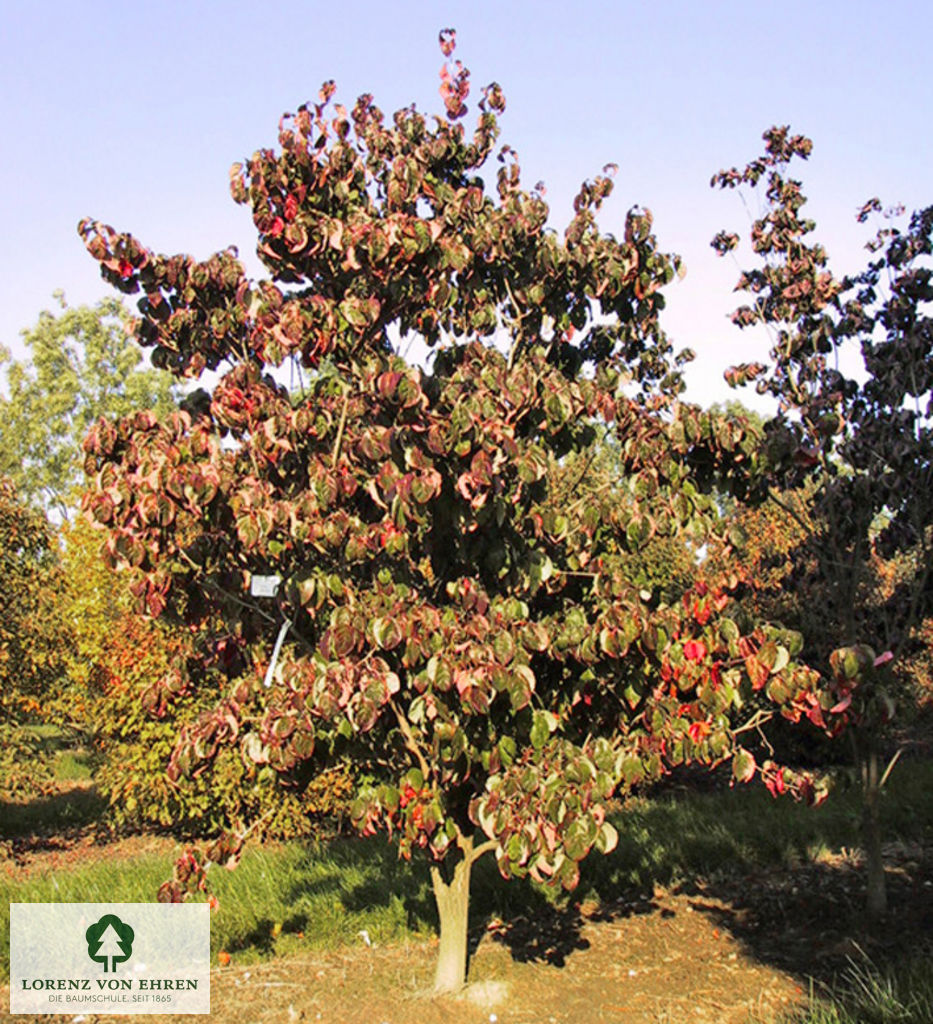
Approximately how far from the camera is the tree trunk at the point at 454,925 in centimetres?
514

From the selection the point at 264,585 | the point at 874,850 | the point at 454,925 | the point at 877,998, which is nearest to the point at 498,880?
the point at 454,925

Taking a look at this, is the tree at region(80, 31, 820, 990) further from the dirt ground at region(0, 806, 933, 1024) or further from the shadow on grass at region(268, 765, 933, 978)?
the shadow on grass at region(268, 765, 933, 978)

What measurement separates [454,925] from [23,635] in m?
7.81

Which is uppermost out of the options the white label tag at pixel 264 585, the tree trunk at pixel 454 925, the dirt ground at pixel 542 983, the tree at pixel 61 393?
the tree at pixel 61 393

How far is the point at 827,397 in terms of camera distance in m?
6.59

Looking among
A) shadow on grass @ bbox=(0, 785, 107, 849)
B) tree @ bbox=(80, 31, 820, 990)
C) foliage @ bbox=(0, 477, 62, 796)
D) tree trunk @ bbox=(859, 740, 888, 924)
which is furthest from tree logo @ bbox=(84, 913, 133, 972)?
shadow on grass @ bbox=(0, 785, 107, 849)

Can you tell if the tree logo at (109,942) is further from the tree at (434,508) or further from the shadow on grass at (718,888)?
the tree at (434,508)

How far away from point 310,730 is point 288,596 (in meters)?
0.64

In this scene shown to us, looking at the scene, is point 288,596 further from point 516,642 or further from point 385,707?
point 516,642

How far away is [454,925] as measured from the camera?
5164 millimetres

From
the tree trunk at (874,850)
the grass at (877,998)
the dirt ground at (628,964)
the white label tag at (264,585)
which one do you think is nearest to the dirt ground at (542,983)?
the dirt ground at (628,964)

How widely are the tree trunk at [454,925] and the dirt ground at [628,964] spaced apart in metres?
0.11

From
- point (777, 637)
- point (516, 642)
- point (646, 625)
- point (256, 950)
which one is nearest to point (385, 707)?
point (516, 642)

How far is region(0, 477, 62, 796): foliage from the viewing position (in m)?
10.9
